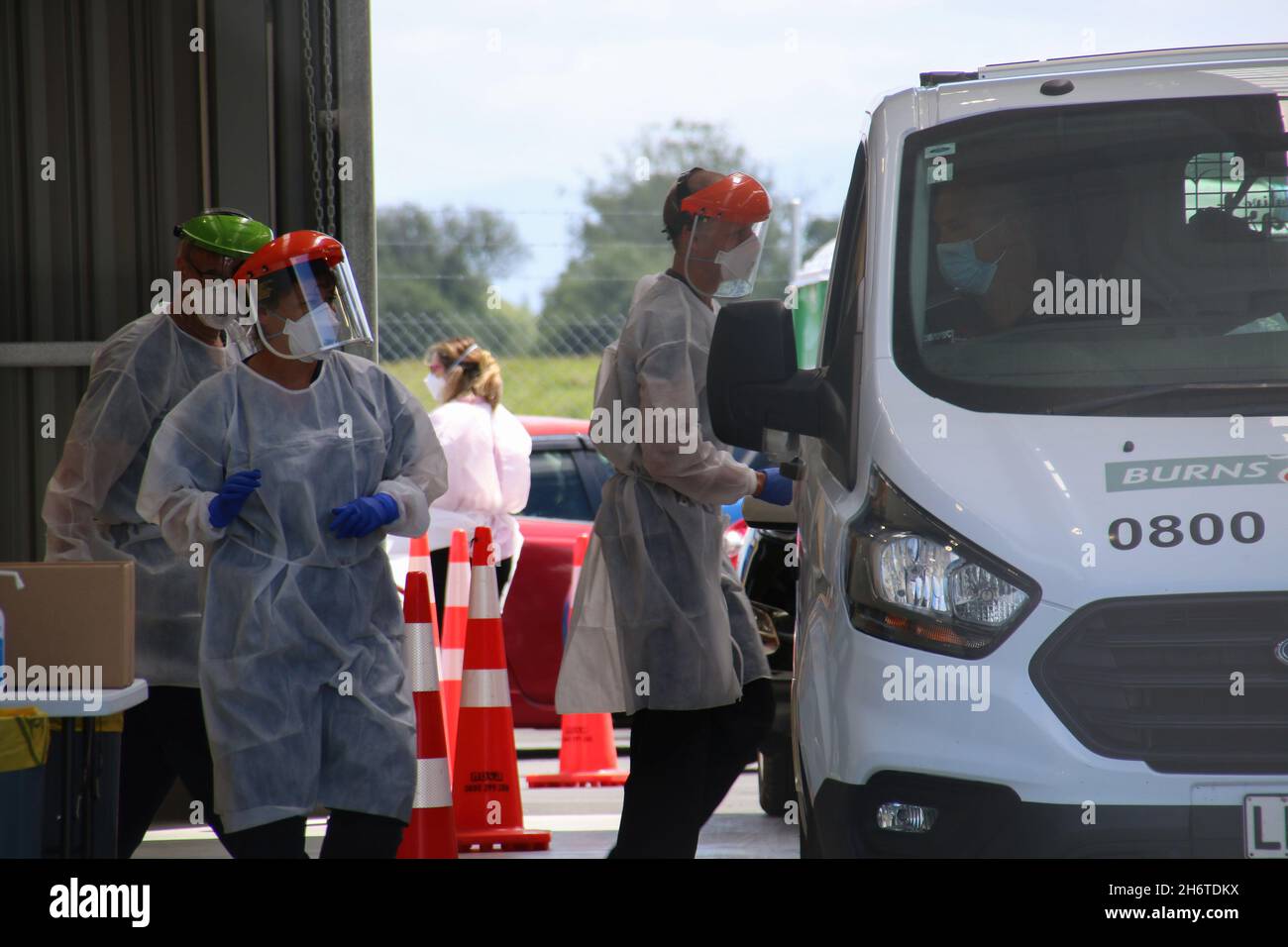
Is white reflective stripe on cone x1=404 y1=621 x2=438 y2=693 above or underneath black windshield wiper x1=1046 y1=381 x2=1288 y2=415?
underneath

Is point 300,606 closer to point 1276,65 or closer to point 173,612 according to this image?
point 173,612

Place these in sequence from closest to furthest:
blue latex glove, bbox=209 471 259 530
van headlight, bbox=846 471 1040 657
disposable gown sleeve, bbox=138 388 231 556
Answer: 1. van headlight, bbox=846 471 1040 657
2. blue latex glove, bbox=209 471 259 530
3. disposable gown sleeve, bbox=138 388 231 556

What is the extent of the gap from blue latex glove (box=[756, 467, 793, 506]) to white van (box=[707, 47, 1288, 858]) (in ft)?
2.74

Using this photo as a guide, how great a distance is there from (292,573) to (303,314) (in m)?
0.67

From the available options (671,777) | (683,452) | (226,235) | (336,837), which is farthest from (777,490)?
(226,235)

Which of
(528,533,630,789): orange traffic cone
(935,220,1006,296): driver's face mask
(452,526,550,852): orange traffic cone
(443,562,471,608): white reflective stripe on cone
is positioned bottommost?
(528,533,630,789): orange traffic cone

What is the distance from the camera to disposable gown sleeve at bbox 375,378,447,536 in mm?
4562

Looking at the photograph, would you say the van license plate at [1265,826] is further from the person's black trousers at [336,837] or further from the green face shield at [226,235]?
the green face shield at [226,235]

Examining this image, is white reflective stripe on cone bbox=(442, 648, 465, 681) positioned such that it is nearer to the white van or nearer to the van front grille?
the white van

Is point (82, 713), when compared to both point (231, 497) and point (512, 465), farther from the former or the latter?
point (512, 465)

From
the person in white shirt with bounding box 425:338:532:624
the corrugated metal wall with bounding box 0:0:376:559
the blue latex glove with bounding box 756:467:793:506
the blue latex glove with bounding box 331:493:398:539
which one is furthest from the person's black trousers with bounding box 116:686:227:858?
the person in white shirt with bounding box 425:338:532:624

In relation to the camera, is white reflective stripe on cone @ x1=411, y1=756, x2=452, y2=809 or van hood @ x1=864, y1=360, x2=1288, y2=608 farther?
white reflective stripe on cone @ x1=411, y1=756, x2=452, y2=809

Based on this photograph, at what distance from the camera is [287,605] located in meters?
4.28

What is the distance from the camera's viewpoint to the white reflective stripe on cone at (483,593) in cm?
624
